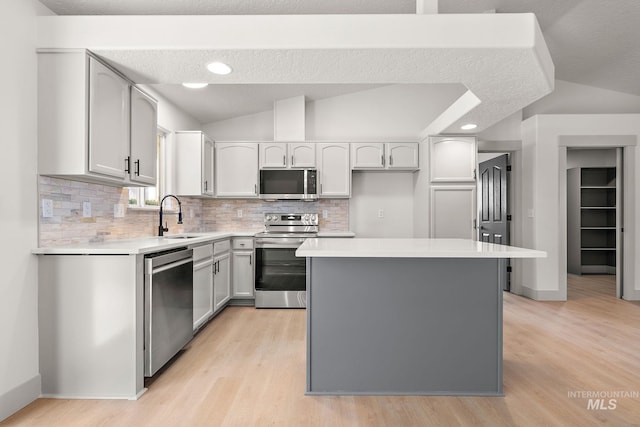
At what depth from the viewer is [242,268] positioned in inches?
172

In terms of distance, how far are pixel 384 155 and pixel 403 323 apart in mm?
2831

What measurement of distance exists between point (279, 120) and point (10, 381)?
3.75 m

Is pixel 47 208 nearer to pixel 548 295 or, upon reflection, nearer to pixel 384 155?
pixel 384 155

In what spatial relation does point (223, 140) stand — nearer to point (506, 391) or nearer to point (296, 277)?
point (296, 277)

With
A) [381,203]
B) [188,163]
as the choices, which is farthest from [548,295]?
[188,163]

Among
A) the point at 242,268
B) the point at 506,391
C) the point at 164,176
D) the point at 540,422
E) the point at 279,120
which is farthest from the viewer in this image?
the point at 279,120

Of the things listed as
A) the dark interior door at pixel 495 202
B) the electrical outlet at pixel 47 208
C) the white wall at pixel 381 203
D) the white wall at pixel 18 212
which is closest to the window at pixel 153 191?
the electrical outlet at pixel 47 208

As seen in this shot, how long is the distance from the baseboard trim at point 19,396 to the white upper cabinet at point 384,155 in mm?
3699

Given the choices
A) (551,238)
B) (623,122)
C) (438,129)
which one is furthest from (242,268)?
(623,122)

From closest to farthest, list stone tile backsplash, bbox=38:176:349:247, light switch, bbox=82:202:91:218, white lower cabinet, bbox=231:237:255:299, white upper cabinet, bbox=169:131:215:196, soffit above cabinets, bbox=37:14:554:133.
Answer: soffit above cabinets, bbox=37:14:554:133
stone tile backsplash, bbox=38:176:349:247
light switch, bbox=82:202:91:218
white upper cabinet, bbox=169:131:215:196
white lower cabinet, bbox=231:237:255:299

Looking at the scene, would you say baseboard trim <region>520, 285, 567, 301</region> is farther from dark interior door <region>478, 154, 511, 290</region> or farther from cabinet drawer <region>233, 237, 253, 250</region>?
cabinet drawer <region>233, 237, 253, 250</region>

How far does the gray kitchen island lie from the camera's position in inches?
88.9

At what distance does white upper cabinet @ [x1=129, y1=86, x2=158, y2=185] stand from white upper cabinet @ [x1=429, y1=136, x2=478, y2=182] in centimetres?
314

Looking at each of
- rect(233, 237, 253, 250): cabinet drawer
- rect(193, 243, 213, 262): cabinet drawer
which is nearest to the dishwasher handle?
rect(193, 243, 213, 262): cabinet drawer
